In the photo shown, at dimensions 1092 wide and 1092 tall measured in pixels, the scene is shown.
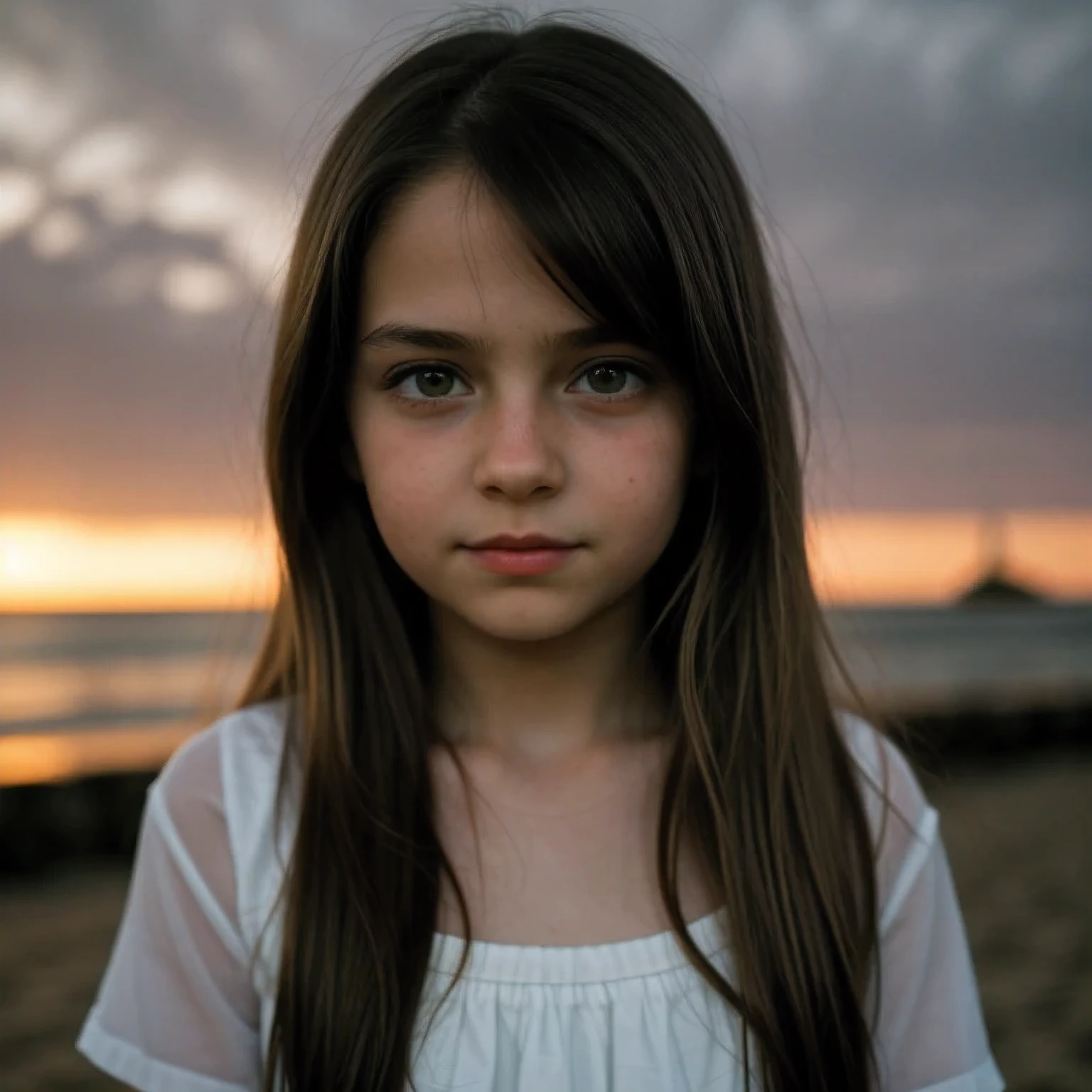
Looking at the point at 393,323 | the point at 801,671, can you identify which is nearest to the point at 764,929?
the point at 801,671

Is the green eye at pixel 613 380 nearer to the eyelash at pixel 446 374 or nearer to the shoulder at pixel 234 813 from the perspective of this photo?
the eyelash at pixel 446 374

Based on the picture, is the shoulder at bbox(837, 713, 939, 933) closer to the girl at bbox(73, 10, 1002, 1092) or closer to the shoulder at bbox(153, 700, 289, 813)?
the girl at bbox(73, 10, 1002, 1092)

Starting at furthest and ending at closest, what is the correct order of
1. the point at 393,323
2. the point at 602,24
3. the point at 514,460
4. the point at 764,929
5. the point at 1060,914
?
the point at 1060,914 → the point at 602,24 → the point at 764,929 → the point at 393,323 → the point at 514,460

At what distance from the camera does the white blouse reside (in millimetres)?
1627

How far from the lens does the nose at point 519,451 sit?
142 cm

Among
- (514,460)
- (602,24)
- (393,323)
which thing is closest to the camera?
(514,460)

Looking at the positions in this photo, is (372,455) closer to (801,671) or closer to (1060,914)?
(801,671)

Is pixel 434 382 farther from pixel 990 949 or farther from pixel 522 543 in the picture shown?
pixel 990 949

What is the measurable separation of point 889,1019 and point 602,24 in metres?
1.62

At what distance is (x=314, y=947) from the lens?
5.32 ft

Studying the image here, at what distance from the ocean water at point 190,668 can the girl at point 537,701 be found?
29cm

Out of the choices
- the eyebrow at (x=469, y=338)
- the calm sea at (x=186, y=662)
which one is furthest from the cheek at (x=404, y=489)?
the calm sea at (x=186, y=662)

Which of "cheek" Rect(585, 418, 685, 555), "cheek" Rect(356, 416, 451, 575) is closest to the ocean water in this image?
"cheek" Rect(585, 418, 685, 555)

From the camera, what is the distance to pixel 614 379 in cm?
153
